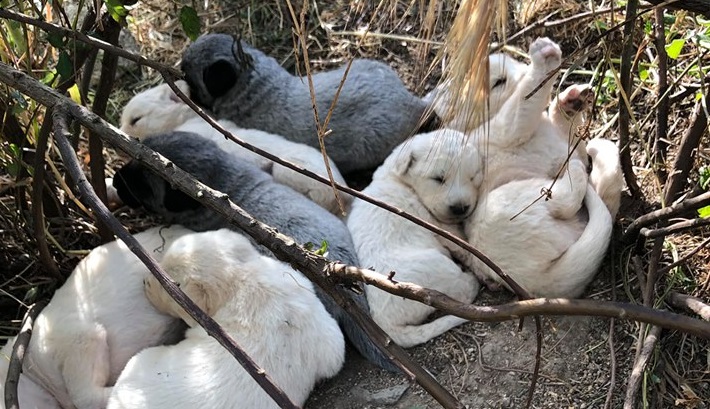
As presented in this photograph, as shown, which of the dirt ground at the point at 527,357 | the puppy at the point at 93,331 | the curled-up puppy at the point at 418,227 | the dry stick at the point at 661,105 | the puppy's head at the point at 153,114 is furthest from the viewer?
the puppy's head at the point at 153,114

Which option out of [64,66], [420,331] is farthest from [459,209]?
[64,66]

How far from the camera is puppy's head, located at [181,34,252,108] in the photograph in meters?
4.66

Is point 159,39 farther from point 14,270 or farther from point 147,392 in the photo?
point 147,392

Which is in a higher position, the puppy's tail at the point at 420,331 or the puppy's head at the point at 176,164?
the puppy's head at the point at 176,164

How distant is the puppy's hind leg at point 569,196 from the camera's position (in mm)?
3477

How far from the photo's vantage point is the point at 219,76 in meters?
4.68

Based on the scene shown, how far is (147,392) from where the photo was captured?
2982 mm

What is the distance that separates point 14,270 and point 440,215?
214 centimetres

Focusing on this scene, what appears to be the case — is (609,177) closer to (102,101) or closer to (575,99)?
(575,99)

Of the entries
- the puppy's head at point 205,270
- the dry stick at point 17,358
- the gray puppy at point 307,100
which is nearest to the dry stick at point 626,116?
the gray puppy at point 307,100

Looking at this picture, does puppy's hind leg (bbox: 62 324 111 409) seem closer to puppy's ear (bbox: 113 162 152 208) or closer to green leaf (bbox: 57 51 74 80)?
puppy's ear (bbox: 113 162 152 208)

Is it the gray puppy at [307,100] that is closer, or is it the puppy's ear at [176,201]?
the puppy's ear at [176,201]

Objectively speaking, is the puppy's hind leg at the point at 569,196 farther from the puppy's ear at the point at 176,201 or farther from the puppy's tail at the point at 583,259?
the puppy's ear at the point at 176,201

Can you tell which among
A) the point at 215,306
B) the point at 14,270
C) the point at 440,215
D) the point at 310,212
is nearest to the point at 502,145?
the point at 440,215
